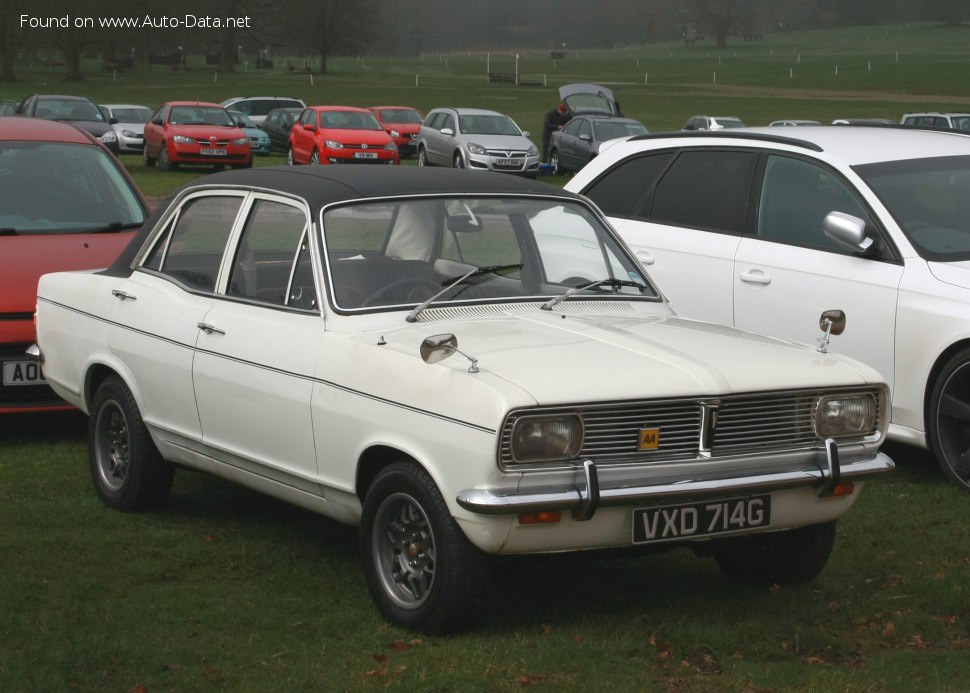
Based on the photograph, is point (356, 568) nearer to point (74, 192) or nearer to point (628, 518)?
Answer: point (628, 518)

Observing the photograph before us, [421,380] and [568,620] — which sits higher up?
[421,380]

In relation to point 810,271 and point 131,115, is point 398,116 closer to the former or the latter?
point 131,115

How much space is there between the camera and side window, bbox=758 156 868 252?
8031mm

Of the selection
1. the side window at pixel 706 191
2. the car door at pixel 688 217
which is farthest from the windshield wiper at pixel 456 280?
the side window at pixel 706 191

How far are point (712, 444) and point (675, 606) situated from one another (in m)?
0.84

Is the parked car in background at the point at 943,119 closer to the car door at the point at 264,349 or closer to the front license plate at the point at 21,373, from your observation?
the front license plate at the point at 21,373

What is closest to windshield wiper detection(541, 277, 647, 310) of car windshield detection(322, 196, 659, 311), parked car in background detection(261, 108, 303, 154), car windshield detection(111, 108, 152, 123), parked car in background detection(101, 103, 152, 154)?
car windshield detection(322, 196, 659, 311)

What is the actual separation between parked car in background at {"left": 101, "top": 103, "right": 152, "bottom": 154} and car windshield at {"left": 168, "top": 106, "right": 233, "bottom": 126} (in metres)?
3.95

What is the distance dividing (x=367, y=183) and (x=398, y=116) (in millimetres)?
40628

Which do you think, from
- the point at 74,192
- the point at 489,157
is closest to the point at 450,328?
the point at 74,192

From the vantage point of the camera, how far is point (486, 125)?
36.3m

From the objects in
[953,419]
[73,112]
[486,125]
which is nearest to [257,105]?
[73,112]

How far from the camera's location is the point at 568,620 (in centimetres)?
532

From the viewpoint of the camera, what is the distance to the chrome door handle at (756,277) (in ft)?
26.8
